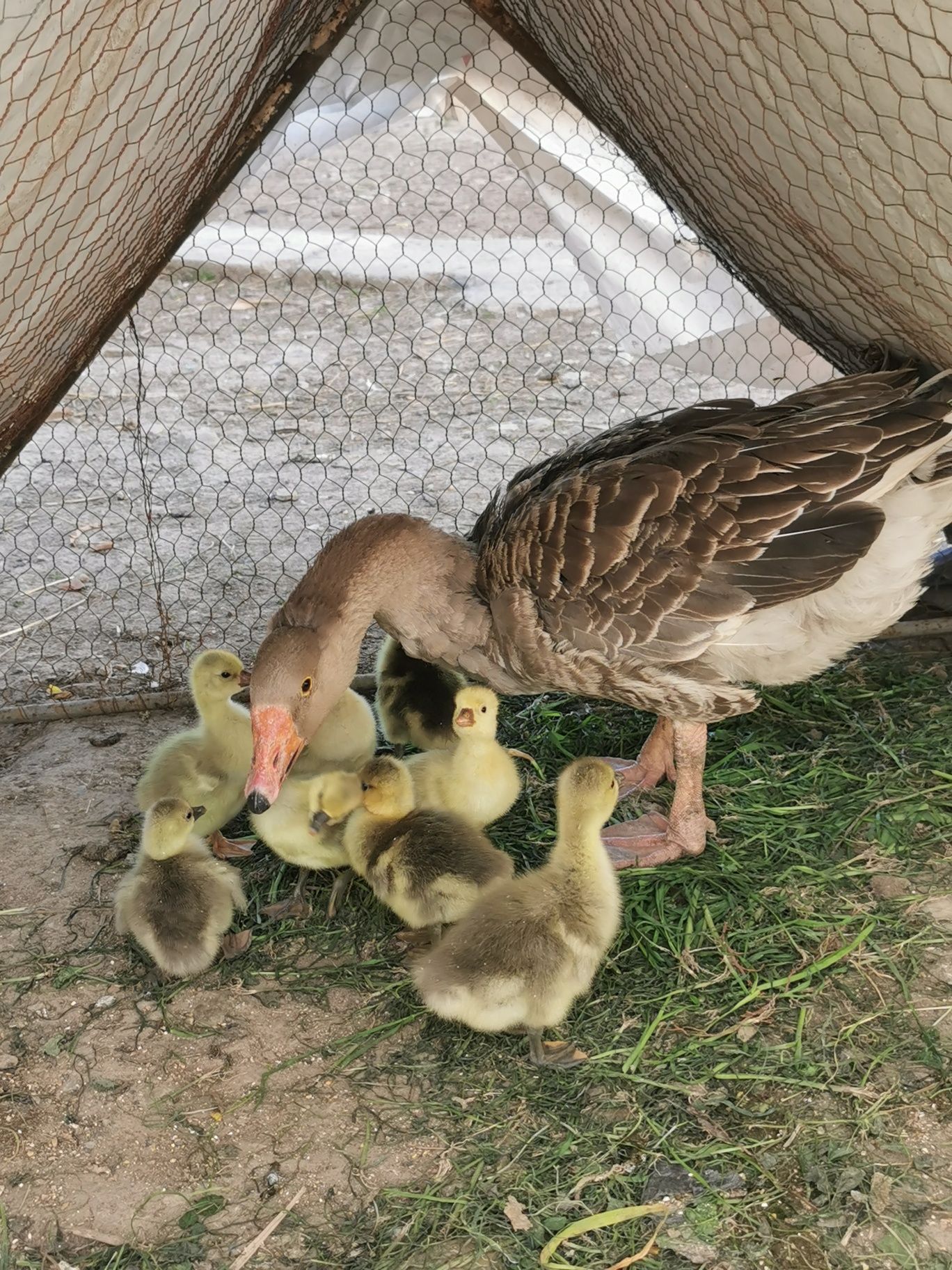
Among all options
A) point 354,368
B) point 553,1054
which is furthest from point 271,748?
point 354,368

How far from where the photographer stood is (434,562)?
13.0 feet

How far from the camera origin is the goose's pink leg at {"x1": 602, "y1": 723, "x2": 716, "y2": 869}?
396 cm

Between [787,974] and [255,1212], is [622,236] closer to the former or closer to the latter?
[787,974]

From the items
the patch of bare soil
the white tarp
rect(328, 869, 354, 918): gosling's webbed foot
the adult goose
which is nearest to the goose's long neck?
the adult goose

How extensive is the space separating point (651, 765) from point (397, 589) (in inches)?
47.5

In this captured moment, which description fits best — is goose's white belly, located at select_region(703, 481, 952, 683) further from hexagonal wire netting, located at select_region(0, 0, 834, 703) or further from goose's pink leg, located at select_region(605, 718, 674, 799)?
hexagonal wire netting, located at select_region(0, 0, 834, 703)

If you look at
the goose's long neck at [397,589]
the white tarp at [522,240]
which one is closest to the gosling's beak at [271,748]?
the goose's long neck at [397,589]

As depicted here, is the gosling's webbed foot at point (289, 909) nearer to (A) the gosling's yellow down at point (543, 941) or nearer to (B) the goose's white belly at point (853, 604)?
(A) the gosling's yellow down at point (543, 941)

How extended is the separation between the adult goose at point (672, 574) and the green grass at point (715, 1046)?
392 millimetres

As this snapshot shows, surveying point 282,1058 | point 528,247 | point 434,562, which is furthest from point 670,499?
point 528,247

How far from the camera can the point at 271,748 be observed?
3.56 meters

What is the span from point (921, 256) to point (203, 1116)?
2992 mm

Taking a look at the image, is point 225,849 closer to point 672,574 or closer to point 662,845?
point 662,845

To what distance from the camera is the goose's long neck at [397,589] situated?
3.83 m
